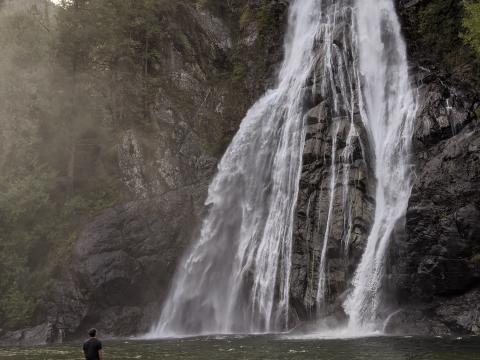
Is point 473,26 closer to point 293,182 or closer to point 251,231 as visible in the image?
point 293,182

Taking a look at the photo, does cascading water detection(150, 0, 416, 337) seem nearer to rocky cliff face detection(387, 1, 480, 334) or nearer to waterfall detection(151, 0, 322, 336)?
waterfall detection(151, 0, 322, 336)

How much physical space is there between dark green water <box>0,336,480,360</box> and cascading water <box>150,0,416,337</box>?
3.92m

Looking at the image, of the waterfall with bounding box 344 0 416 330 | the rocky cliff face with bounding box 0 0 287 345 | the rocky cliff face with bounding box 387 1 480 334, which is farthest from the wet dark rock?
the rocky cliff face with bounding box 387 1 480 334

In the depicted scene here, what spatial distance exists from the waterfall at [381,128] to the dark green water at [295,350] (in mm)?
3555

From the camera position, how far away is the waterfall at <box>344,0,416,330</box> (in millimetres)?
22003

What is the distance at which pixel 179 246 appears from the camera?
3136 centimetres

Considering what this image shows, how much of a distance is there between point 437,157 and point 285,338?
1033cm

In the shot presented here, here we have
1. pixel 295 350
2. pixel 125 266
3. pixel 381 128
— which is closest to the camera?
pixel 295 350

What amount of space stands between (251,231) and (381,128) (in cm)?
896

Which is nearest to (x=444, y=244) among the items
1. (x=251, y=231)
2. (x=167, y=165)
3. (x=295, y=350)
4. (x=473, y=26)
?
(x=295, y=350)

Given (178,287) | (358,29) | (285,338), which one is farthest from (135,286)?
(358,29)

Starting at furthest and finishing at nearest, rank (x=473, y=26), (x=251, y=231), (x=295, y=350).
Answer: (x=251, y=231), (x=473, y=26), (x=295, y=350)

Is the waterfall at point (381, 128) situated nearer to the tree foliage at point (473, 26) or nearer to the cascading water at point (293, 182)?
the cascading water at point (293, 182)

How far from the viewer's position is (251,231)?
2877 centimetres
